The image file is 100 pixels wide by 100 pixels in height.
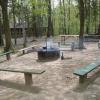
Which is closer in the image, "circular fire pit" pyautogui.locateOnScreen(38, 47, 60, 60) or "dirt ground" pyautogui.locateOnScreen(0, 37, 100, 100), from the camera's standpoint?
"dirt ground" pyautogui.locateOnScreen(0, 37, 100, 100)

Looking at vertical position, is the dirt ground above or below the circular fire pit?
below

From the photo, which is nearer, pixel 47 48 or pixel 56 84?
pixel 56 84

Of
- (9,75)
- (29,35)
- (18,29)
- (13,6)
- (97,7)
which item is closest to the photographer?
(9,75)

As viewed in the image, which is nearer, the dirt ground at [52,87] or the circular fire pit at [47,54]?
the dirt ground at [52,87]

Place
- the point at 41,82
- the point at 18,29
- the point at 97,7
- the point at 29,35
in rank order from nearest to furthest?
the point at 41,82 < the point at 97,7 < the point at 29,35 < the point at 18,29

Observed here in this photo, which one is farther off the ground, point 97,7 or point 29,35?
point 97,7

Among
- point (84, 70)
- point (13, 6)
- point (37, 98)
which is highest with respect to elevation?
point (13, 6)

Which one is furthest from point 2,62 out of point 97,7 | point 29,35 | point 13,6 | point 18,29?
point 18,29

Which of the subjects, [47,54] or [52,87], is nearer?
[52,87]

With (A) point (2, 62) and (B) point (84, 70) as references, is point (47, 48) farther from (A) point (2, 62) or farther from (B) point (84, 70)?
(B) point (84, 70)

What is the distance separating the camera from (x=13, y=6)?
1764cm

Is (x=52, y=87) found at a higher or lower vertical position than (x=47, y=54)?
lower

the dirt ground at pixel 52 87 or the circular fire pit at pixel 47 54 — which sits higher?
the circular fire pit at pixel 47 54

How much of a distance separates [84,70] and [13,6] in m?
13.5
